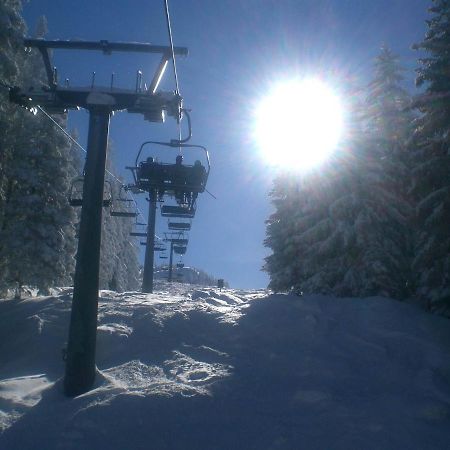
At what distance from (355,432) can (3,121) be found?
1761 centimetres

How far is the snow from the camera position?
627 cm

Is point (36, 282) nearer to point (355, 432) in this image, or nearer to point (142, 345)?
point (142, 345)

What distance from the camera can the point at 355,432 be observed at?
6.35 m

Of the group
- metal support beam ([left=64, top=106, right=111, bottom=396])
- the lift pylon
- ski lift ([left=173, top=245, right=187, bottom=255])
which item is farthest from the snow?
ski lift ([left=173, top=245, right=187, bottom=255])

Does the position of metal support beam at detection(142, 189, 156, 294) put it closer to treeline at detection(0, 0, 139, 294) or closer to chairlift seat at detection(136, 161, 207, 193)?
treeline at detection(0, 0, 139, 294)

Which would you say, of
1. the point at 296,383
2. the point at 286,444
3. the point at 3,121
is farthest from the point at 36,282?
the point at 286,444

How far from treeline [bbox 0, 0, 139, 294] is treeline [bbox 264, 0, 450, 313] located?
976cm

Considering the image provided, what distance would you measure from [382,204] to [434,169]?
3.36m

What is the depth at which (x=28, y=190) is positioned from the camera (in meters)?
20.2

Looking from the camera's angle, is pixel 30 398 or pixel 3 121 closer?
pixel 30 398

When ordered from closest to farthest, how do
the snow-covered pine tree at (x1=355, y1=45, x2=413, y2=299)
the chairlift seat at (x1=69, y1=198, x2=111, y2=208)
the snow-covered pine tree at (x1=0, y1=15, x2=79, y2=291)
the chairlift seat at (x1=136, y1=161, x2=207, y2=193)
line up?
1. the chairlift seat at (x1=69, y1=198, x2=111, y2=208)
2. the chairlift seat at (x1=136, y1=161, x2=207, y2=193)
3. the snow-covered pine tree at (x1=355, y1=45, x2=413, y2=299)
4. the snow-covered pine tree at (x1=0, y1=15, x2=79, y2=291)

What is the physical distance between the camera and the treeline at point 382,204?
13438 mm

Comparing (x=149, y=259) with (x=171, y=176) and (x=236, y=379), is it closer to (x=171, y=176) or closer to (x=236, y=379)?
(x=171, y=176)

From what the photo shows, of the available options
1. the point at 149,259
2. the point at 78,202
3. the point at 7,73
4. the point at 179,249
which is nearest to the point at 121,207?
the point at 179,249
